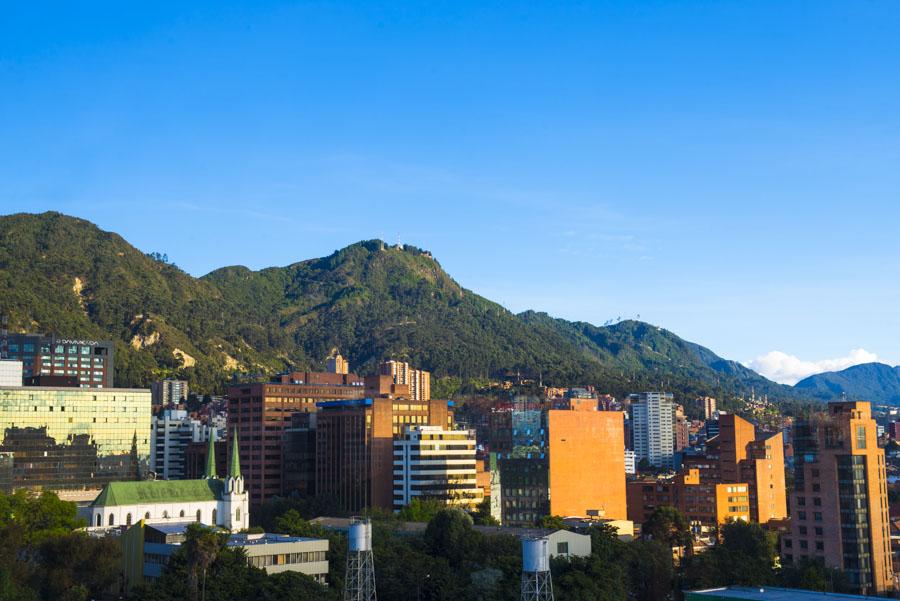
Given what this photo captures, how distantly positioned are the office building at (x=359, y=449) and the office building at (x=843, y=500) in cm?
6883

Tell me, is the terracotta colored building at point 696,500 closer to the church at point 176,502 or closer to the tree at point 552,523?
the tree at point 552,523

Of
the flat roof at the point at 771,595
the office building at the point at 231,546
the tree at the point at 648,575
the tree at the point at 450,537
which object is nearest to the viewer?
the flat roof at the point at 771,595

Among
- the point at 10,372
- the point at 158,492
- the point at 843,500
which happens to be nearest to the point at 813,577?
the point at 843,500

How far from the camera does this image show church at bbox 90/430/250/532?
396ft

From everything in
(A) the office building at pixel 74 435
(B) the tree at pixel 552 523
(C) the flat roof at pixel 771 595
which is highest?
(A) the office building at pixel 74 435

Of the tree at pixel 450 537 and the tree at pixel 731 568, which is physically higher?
the tree at pixel 450 537

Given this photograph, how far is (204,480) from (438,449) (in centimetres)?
3875

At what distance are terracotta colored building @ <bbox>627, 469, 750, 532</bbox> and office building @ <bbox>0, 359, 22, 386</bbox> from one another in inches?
4141

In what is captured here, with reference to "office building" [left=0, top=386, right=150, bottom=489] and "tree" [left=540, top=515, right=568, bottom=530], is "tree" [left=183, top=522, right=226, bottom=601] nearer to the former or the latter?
"tree" [left=540, top=515, right=568, bottom=530]

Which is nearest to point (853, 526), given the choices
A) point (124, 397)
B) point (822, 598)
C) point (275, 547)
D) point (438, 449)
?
point (822, 598)

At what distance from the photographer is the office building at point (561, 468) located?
509ft

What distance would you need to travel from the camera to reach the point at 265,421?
586ft

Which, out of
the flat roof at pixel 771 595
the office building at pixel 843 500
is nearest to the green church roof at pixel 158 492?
the office building at pixel 843 500

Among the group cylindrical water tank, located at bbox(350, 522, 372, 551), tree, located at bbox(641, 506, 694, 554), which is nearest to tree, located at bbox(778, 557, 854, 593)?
tree, located at bbox(641, 506, 694, 554)
